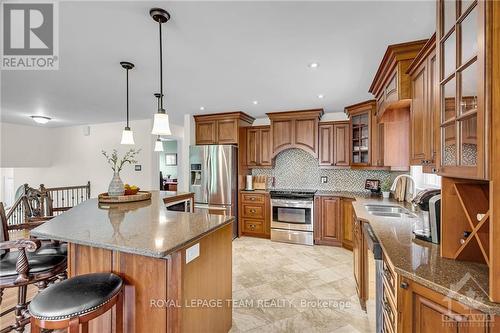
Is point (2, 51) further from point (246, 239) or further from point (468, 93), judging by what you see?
point (246, 239)

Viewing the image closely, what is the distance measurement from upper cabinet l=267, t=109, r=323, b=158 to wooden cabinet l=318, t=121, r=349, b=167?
0.12 metres

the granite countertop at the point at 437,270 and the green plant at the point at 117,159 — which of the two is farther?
the green plant at the point at 117,159

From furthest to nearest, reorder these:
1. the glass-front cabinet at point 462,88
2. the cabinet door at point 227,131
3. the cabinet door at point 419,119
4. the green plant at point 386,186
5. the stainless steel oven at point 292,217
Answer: the cabinet door at point 227,131 → the stainless steel oven at point 292,217 → the green plant at point 386,186 → the cabinet door at point 419,119 → the glass-front cabinet at point 462,88

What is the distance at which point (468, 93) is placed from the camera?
1.01 m

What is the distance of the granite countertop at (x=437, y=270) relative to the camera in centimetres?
94

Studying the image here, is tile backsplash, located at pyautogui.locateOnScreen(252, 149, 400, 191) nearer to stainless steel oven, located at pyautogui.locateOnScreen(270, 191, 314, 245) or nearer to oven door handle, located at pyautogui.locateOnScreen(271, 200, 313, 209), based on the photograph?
stainless steel oven, located at pyautogui.locateOnScreen(270, 191, 314, 245)

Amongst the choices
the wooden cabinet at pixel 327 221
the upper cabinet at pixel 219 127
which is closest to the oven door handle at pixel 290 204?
the wooden cabinet at pixel 327 221

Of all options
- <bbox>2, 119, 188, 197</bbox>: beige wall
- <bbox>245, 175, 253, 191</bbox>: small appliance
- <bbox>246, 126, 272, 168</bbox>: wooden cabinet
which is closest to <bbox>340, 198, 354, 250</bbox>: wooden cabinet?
<bbox>246, 126, 272, 168</bbox>: wooden cabinet

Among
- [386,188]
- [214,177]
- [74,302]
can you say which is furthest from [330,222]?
[74,302]

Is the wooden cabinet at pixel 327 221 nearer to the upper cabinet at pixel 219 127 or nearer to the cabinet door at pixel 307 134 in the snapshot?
the cabinet door at pixel 307 134

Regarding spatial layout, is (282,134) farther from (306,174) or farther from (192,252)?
(192,252)

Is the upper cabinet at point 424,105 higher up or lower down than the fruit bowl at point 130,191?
higher up

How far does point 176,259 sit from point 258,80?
7.49 ft

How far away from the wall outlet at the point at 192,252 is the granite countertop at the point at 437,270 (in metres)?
1.15
